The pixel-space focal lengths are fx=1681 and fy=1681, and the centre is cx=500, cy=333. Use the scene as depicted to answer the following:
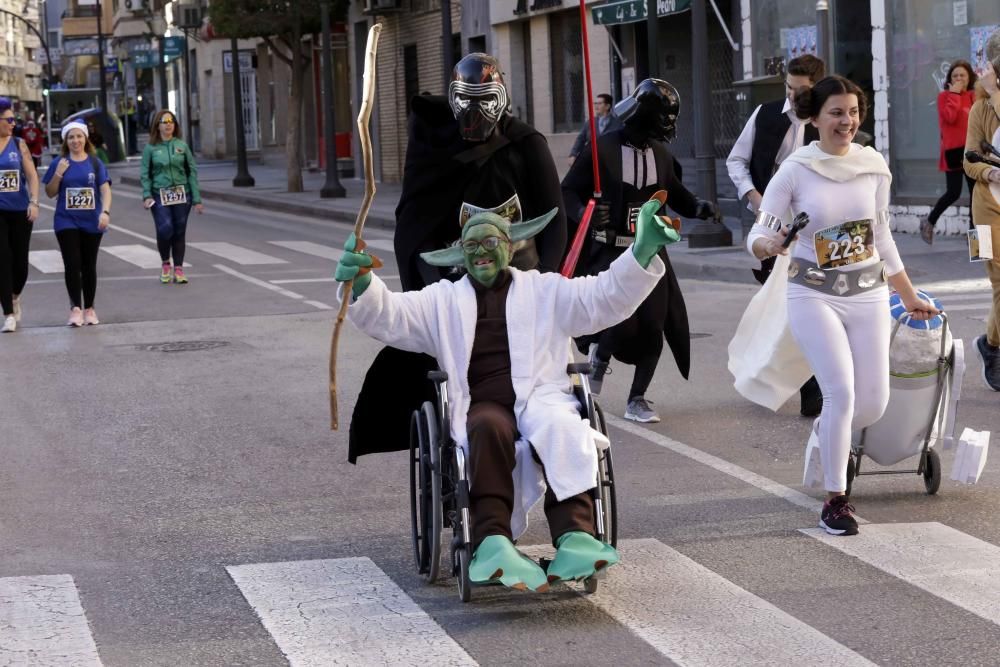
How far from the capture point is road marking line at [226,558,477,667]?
16.1 ft

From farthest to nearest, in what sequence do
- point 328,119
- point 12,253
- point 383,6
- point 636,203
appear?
point 383,6 → point 328,119 → point 12,253 → point 636,203

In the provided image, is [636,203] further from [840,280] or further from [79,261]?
[79,261]

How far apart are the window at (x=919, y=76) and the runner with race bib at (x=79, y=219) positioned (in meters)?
9.74

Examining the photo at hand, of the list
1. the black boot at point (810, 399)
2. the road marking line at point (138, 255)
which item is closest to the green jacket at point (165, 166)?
the road marking line at point (138, 255)

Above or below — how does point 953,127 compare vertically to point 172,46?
below

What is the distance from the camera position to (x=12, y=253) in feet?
44.7

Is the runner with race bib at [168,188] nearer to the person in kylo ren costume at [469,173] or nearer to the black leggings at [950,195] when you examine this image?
the black leggings at [950,195]

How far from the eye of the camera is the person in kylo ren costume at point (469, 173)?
21.0 feet

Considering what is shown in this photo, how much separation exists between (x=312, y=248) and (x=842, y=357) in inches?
612

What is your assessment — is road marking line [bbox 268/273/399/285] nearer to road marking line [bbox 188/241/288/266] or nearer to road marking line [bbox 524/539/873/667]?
road marking line [bbox 188/241/288/266]

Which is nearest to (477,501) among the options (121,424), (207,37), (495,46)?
(121,424)

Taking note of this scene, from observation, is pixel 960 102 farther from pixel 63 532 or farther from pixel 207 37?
pixel 207 37

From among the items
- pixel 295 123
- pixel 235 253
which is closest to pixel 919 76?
A: pixel 235 253

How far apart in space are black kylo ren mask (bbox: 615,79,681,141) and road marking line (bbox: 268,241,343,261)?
36.4 feet
